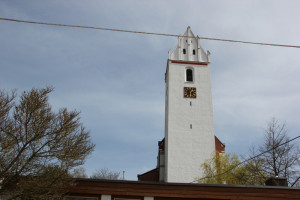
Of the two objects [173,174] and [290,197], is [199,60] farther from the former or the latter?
[290,197]

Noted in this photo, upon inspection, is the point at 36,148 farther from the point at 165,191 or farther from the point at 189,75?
the point at 189,75

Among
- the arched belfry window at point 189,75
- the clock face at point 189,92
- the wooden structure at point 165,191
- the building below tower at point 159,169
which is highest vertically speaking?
the arched belfry window at point 189,75

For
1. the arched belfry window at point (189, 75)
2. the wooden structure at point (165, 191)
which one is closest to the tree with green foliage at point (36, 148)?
the wooden structure at point (165, 191)

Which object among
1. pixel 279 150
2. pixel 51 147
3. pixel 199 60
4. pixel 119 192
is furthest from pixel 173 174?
pixel 51 147

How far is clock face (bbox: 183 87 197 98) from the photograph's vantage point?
1406 inches

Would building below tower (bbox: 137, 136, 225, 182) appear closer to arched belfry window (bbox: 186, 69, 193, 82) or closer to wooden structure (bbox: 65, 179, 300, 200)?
arched belfry window (bbox: 186, 69, 193, 82)

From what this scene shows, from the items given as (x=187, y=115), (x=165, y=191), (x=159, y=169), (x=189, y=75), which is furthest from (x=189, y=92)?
(x=165, y=191)

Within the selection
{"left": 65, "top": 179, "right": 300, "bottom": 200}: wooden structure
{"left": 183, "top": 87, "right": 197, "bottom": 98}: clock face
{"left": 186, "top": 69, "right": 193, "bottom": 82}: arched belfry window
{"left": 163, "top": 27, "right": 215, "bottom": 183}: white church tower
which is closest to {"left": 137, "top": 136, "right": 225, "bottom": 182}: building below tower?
{"left": 163, "top": 27, "right": 215, "bottom": 183}: white church tower

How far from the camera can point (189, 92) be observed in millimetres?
36000

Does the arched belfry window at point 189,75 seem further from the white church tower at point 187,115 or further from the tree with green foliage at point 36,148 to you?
the tree with green foliage at point 36,148

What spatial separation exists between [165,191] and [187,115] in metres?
20.7

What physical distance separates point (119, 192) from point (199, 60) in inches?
1066

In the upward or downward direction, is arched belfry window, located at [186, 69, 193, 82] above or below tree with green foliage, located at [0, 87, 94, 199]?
above

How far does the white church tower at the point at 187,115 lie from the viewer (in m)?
31.6
